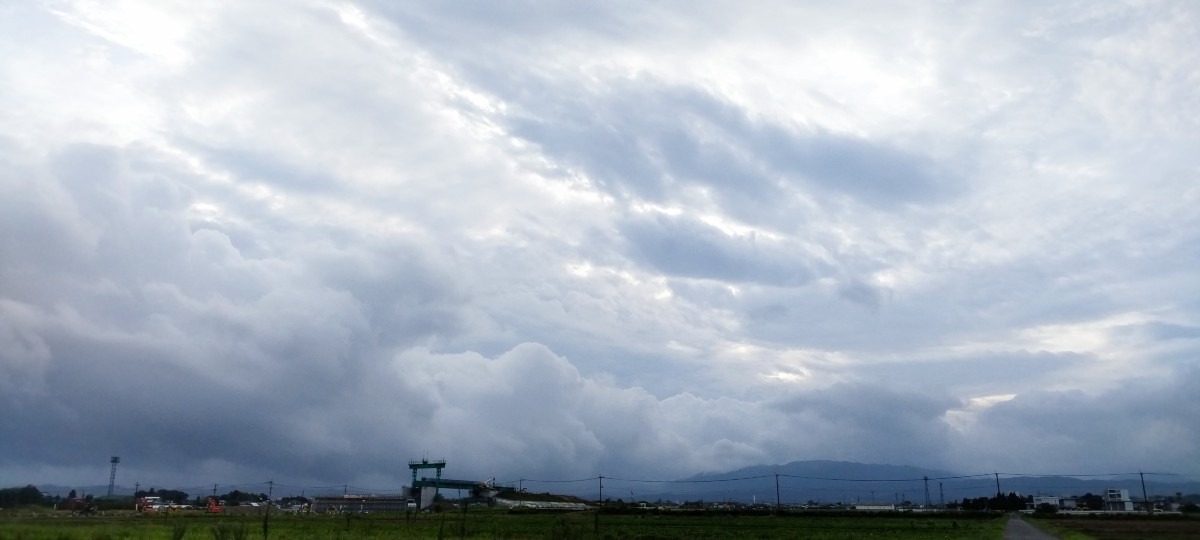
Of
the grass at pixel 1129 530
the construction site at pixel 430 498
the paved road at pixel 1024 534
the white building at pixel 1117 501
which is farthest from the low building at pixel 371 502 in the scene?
the white building at pixel 1117 501

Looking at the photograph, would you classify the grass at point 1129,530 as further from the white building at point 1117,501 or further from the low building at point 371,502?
the low building at point 371,502

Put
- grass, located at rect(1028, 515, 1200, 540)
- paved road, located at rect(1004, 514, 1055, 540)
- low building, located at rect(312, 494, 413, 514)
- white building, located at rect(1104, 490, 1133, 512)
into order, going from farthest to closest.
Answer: white building, located at rect(1104, 490, 1133, 512) → low building, located at rect(312, 494, 413, 514) → paved road, located at rect(1004, 514, 1055, 540) → grass, located at rect(1028, 515, 1200, 540)

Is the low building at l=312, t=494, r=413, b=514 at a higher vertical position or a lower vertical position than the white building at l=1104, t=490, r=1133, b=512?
higher

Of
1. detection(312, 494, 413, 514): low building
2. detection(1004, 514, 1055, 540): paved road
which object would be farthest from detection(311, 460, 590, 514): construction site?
detection(1004, 514, 1055, 540): paved road

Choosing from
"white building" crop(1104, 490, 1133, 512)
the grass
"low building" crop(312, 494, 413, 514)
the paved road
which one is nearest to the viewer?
the grass

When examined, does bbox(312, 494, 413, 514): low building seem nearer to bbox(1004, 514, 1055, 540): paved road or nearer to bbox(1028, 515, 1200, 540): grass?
bbox(1004, 514, 1055, 540): paved road

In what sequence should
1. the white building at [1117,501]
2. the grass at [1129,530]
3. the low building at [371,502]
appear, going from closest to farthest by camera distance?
the grass at [1129,530]
the low building at [371,502]
the white building at [1117,501]

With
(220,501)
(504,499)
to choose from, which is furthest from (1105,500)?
(220,501)

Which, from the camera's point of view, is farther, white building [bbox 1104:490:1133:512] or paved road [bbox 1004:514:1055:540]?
white building [bbox 1104:490:1133:512]

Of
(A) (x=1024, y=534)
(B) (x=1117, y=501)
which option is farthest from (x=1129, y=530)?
(B) (x=1117, y=501)

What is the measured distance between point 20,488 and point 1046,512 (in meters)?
141

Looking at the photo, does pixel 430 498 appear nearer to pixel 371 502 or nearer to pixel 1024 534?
pixel 371 502

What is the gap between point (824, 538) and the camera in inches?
1827

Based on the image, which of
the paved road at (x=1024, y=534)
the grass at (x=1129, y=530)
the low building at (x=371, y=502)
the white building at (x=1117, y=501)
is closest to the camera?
the grass at (x=1129, y=530)
